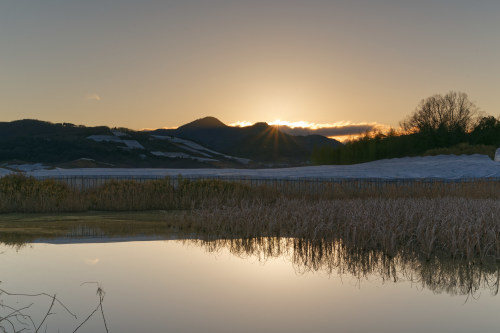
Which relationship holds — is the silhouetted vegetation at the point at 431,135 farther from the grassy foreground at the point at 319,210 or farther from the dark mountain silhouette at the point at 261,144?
the dark mountain silhouette at the point at 261,144

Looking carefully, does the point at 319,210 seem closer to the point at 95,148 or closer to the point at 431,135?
the point at 431,135

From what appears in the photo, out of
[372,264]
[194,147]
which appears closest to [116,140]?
[194,147]

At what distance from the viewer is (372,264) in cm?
835

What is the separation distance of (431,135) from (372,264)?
32.4m

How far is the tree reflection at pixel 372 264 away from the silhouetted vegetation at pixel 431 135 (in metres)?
27.9

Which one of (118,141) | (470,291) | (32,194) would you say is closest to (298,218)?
(470,291)

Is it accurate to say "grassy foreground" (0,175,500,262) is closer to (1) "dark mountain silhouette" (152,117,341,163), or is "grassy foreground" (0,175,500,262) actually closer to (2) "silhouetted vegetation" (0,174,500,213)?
(2) "silhouetted vegetation" (0,174,500,213)

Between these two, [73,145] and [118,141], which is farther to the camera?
[118,141]

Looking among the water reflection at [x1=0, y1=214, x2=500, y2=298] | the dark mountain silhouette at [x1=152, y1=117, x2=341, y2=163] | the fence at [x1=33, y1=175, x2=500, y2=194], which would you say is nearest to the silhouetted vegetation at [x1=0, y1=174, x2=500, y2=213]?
the fence at [x1=33, y1=175, x2=500, y2=194]

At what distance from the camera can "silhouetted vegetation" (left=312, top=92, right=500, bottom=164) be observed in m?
38.1

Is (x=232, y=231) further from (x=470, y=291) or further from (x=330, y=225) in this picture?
(x=470, y=291)

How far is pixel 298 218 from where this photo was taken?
456 inches

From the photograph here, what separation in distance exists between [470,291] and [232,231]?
5703 millimetres

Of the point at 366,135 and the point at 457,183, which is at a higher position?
the point at 366,135
